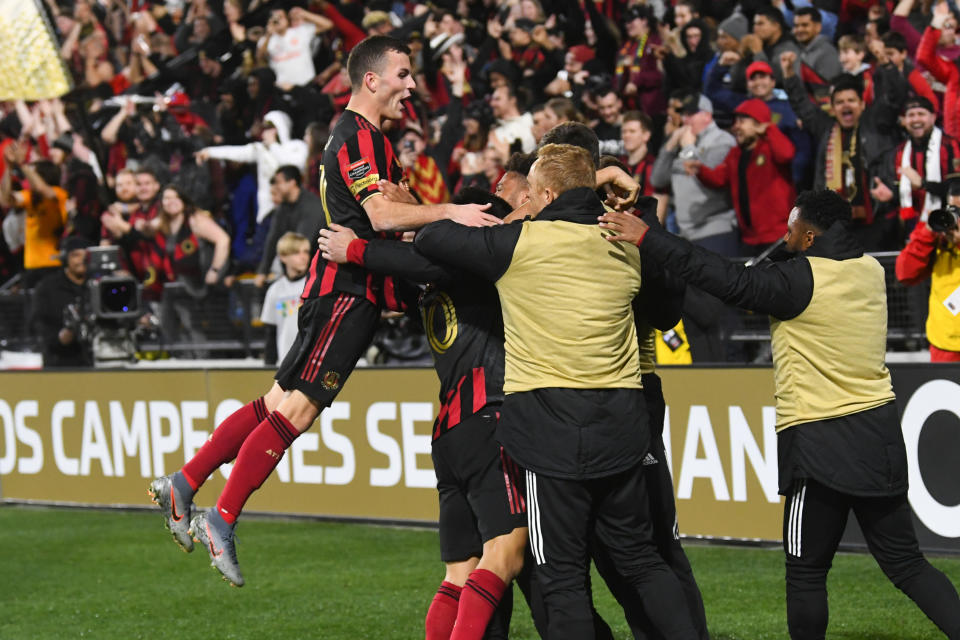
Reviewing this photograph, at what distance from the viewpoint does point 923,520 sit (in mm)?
8664

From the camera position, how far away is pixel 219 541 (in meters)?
5.94

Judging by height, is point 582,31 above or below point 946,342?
above

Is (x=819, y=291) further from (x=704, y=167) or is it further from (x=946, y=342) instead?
(x=704, y=167)

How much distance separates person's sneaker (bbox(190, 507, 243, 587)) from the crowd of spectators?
299cm

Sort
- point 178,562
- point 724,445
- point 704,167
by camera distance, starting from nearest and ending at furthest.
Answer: point 724,445 → point 178,562 → point 704,167

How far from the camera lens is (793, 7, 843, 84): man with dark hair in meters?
12.5

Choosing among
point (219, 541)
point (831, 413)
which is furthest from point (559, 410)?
point (219, 541)

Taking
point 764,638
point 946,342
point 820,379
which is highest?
point 820,379

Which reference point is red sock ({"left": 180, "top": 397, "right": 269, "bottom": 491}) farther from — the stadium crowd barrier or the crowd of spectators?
the stadium crowd barrier

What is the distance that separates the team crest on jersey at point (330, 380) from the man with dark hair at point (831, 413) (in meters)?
1.70

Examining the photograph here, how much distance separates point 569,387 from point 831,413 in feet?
3.91

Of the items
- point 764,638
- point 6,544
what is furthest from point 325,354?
point 6,544

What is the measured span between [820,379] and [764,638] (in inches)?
77.6

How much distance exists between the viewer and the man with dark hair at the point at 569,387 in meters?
5.12
